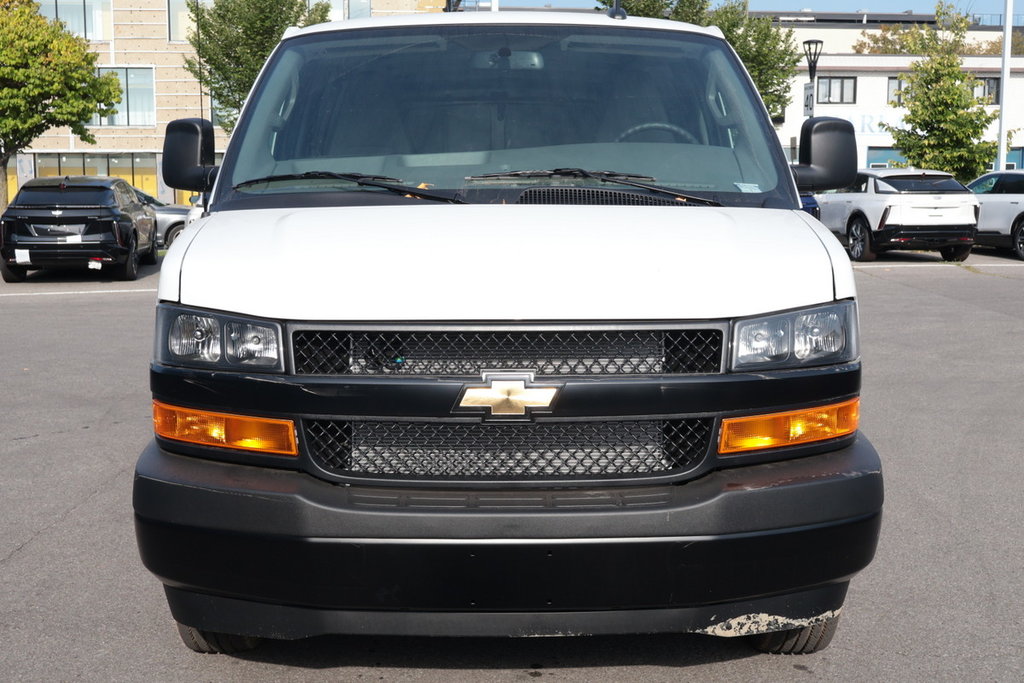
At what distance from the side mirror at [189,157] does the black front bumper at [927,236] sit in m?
19.4

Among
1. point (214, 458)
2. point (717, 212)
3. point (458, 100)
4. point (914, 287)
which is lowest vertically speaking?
point (914, 287)

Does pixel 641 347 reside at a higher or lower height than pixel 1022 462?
higher

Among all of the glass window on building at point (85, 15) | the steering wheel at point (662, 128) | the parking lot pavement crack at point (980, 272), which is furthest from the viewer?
the glass window on building at point (85, 15)

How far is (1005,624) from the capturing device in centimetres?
433

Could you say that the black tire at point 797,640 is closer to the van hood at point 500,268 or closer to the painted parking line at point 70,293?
the van hood at point 500,268

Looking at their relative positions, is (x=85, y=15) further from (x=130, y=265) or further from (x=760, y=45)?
(x=130, y=265)

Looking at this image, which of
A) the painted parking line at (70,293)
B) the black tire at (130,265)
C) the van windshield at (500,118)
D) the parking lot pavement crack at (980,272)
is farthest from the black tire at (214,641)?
the parking lot pavement crack at (980,272)

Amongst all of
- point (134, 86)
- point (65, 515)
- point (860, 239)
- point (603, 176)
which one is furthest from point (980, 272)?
point (134, 86)

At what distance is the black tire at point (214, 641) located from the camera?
3.83m

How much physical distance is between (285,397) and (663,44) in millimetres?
2404

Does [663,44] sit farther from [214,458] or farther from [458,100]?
[214,458]

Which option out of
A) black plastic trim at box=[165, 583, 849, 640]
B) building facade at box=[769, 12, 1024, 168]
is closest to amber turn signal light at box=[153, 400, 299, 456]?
black plastic trim at box=[165, 583, 849, 640]

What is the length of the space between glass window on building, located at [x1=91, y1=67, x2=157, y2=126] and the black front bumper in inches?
1913

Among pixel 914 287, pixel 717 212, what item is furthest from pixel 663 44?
pixel 914 287
